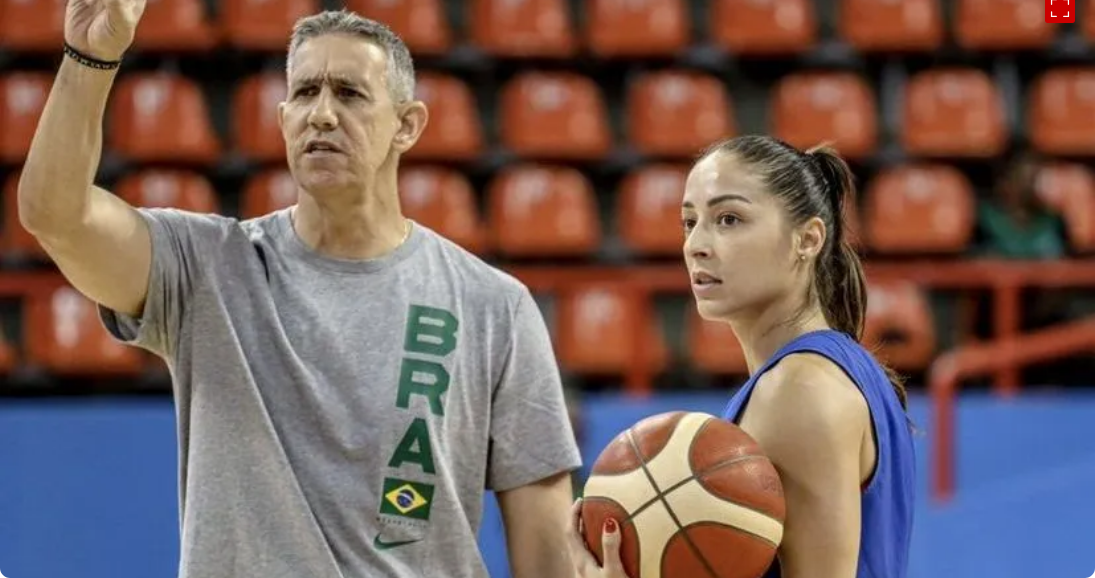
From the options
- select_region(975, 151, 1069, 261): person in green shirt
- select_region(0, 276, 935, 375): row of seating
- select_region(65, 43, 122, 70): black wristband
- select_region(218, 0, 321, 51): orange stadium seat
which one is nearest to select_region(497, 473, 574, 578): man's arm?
select_region(65, 43, 122, 70): black wristband

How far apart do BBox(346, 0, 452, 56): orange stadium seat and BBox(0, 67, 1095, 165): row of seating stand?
0.51 feet

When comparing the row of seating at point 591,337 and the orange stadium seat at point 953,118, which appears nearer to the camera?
the row of seating at point 591,337

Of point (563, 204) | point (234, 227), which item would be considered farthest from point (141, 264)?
point (563, 204)

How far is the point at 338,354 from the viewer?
3.18m

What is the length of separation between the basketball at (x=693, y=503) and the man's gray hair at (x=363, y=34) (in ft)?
2.96

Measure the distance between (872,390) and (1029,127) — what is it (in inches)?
276

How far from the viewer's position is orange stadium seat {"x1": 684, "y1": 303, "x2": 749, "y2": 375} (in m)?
8.08

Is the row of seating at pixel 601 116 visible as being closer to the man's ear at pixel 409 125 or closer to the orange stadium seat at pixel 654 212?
the orange stadium seat at pixel 654 212

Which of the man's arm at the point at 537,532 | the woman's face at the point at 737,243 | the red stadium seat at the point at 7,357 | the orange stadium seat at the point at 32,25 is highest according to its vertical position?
the orange stadium seat at the point at 32,25

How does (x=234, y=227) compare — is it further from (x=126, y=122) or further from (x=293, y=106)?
(x=126, y=122)

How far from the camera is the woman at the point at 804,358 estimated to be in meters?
2.79

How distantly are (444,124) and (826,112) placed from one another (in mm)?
1966

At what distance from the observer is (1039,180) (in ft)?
28.2

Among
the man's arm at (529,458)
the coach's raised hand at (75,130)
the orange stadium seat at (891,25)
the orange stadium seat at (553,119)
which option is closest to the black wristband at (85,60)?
the coach's raised hand at (75,130)
